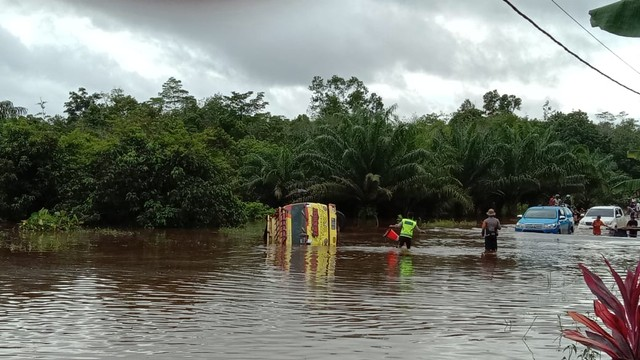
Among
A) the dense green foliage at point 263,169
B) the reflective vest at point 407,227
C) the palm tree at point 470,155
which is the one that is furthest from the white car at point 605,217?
the reflective vest at point 407,227

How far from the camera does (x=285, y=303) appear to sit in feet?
35.8

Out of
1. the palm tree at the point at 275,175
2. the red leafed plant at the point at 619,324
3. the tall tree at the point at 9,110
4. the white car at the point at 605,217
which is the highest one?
the tall tree at the point at 9,110

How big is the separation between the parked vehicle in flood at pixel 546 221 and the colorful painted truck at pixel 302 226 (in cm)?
1119

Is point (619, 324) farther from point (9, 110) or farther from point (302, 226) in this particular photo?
point (9, 110)

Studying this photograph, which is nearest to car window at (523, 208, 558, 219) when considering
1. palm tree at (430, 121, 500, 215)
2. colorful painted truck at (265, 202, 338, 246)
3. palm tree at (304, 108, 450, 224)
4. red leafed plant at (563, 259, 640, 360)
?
palm tree at (304, 108, 450, 224)

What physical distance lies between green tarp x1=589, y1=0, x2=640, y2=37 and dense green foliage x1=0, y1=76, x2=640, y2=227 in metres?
19.8

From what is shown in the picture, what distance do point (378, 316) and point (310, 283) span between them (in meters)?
3.71

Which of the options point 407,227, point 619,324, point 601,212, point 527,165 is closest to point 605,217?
point 601,212

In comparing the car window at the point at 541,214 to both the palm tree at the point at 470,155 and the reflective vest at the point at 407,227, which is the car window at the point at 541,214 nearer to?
the reflective vest at the point at 407,227

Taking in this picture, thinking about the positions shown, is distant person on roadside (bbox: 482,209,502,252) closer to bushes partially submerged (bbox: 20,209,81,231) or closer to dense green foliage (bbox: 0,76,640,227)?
dense green foliage (bbox: 0,76,640,227)

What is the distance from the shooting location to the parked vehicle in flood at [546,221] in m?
30.8

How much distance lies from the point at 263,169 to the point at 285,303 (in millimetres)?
34849

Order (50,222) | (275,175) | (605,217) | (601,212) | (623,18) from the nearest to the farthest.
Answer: (623,18) < (50,222) < (605,217) < (601,212) < (275,175)

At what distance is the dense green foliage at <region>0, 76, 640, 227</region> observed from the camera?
32625 millimetres
